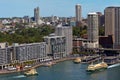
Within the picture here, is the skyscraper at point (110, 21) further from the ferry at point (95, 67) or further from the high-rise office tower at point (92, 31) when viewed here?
the ferry at point (95, 67)

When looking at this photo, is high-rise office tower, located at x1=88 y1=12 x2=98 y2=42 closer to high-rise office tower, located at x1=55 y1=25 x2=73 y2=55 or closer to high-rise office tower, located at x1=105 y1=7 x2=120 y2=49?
high-rise office tower, located at x1=105 y1=7 x2=120 y2=49

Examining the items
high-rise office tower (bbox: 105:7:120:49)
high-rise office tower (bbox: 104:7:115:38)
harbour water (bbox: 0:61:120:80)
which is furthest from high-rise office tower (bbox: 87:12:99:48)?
harbour water (bbox: 0:61:120:80)

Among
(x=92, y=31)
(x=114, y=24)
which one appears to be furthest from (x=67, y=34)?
(x=114, y=24)

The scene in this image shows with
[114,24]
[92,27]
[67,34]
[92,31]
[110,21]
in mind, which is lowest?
[67,34]

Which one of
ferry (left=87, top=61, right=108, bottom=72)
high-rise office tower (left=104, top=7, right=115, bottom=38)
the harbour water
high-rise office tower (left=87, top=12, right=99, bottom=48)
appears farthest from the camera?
high-rise office tower (left=104, top=7, right=115, bottom=38)

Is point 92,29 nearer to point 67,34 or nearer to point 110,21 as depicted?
point 110,21

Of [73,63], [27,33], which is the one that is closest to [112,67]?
[73,63]

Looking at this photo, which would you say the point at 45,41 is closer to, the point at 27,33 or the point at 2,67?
the point at 2,67
